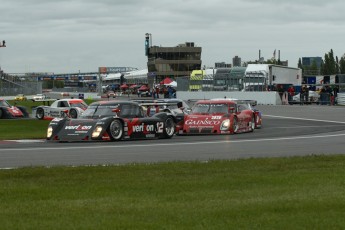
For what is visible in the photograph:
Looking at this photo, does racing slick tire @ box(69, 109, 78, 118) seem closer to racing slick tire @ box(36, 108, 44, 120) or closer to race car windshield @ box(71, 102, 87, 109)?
race car windshield @ box(71, 102, 87, 109)

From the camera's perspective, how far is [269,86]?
60.5 meters

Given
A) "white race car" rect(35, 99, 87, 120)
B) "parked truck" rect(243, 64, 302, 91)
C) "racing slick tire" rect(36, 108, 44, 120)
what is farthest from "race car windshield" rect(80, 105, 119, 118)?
"parked truck" rect(243, 64, 302, 91)

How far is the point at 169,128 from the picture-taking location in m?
24.7

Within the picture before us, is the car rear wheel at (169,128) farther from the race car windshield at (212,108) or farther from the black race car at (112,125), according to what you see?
Answer: the race car windshield at (212,108)

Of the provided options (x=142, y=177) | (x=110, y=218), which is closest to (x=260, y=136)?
(x=142, y=177)

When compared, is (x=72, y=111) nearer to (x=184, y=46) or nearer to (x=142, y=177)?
(x=142, y=177)

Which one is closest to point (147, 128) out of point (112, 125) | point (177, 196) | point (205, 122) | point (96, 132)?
point (112, 125)

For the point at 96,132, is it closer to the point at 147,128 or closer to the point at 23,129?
the point at 147,128

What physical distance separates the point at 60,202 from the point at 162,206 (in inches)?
55.0

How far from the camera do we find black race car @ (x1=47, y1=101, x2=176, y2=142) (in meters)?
22.3

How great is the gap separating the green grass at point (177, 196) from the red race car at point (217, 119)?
1187 cm

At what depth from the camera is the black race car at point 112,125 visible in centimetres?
2231

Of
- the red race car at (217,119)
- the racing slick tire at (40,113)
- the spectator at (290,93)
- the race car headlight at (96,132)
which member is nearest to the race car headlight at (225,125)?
the red race car at (217,119)

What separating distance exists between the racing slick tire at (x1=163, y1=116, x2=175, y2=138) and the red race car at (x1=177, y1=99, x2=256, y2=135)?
1.72 metres
